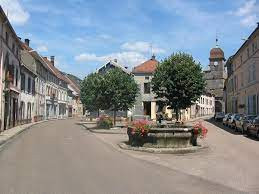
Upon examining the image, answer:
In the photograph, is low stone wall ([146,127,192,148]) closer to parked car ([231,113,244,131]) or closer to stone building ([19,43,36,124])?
parked car ([231,113,244,131])

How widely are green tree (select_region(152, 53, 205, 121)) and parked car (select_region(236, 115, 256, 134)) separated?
381 cm

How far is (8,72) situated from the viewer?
110ft

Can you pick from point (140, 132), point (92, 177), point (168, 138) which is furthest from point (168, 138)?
point (92, 177)

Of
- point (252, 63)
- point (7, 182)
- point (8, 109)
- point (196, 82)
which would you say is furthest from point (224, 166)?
point (252, 63)

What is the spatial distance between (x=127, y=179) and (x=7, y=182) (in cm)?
296

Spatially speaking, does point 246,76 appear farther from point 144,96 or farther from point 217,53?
point 217,53

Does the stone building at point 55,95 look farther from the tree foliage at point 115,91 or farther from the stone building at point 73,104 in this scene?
the tree foliage at point 115,91

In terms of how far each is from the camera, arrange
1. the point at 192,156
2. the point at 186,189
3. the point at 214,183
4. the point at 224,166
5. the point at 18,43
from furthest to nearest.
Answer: the point at 18,43 → the point at 192,156 → the point at 224,166 → the point at 214,183 → the point at 186,189

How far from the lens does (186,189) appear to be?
926 centimetres

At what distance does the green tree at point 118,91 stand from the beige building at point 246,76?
1208 cm

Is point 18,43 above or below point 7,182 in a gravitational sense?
above

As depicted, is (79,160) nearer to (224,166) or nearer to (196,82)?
(224,166)

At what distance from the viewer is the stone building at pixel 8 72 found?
31.5 meters

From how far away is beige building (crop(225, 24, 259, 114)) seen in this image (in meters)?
40.6
